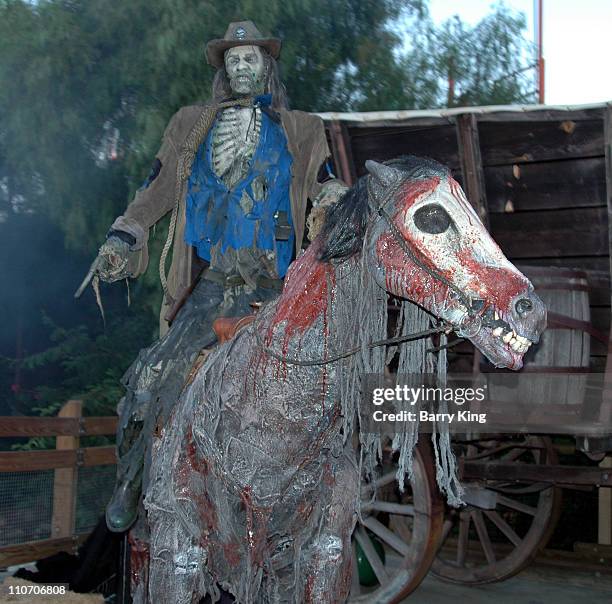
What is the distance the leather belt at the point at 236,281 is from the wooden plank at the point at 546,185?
6.68 ft

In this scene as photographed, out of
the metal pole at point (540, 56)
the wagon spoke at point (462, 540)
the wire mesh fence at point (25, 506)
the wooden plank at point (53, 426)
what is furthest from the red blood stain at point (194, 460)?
the metal pole at point (540, 56)

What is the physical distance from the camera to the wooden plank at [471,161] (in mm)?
4809

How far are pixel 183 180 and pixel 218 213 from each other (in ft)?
0.79

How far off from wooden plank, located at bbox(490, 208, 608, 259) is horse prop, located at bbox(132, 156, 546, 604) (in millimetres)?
2573

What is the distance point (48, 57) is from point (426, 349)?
6.47m

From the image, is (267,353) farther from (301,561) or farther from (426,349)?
(301,561)

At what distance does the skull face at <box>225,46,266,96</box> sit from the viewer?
3842mm

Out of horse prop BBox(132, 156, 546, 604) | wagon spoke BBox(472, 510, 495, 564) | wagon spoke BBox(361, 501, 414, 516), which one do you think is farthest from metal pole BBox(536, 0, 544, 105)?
horse prop BBox(132, 156, 546, 604)

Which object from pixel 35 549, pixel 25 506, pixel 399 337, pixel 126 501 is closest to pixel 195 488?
pixel 126 501

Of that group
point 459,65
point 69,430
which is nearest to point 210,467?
point 69,430

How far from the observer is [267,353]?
2812 mm

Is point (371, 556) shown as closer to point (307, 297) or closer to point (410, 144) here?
point (410, 144)

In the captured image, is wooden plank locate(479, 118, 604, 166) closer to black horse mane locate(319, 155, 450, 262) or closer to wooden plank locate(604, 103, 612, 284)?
wooden plank locate(604, 103, 612, 284)

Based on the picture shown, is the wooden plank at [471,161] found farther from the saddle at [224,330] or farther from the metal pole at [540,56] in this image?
the metal pole at [540,56]
